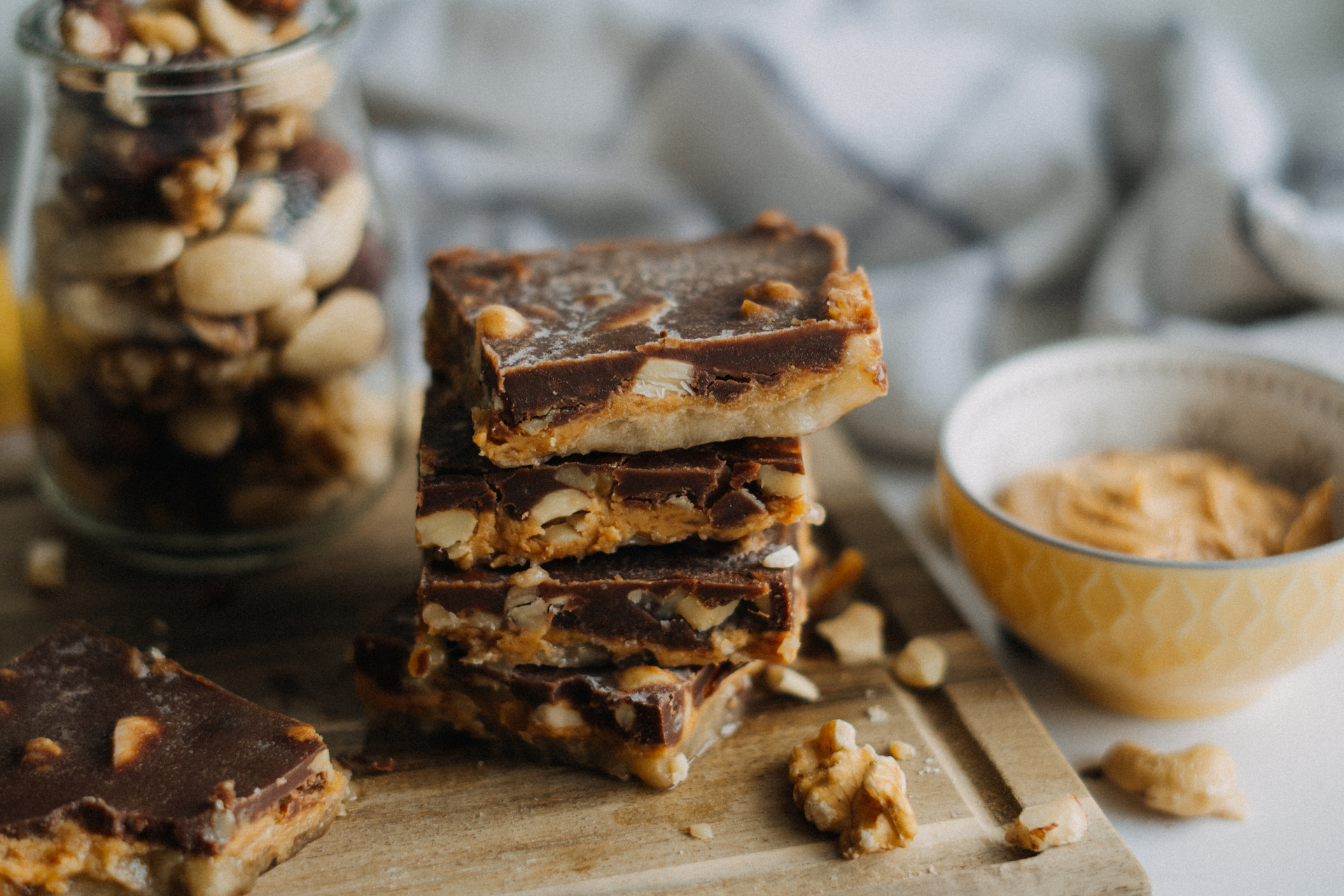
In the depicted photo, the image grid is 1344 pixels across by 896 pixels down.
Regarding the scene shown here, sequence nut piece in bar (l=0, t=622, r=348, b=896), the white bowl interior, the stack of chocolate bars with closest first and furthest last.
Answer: nut piece in bar (l=0, t=622, r=348, b=896) → the stack of chocolate bars → the white bowl interior

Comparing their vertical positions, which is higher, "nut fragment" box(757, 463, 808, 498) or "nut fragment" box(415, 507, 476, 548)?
"nut fragment" box(757, 463, 808, 498)

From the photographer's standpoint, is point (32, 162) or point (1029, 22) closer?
point (32, 162)

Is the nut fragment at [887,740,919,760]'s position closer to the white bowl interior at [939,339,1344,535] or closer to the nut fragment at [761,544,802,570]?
the nut fragment at [761,544,802,570]

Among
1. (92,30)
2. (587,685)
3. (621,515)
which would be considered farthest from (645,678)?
(92,30)

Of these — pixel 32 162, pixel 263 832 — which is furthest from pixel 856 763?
pixel 32 162

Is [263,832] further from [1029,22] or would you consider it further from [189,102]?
[1029,22]

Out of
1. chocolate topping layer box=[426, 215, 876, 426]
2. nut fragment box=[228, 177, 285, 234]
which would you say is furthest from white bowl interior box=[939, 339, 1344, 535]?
nut fragment box=[228, 177, 285, 234]

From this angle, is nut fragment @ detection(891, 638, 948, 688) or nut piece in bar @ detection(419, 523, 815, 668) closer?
Answer: nut piece in bar @ detection(419, 523, 815, 668)

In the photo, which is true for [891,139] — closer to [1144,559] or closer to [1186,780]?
[1144,559]
